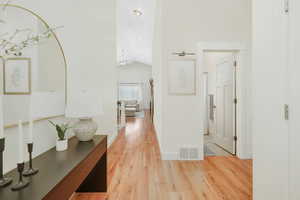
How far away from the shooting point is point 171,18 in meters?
2.93

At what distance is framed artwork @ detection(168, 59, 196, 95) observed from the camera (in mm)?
2941

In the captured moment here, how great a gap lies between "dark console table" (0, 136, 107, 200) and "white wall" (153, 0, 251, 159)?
54.5 inches

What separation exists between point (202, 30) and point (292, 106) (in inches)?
94.5

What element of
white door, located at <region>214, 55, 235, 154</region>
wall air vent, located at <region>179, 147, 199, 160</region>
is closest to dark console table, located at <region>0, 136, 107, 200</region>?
wall air vent, located at <region>179, 147, 199, 160</region>

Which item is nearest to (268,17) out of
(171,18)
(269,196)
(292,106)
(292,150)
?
(292,106)

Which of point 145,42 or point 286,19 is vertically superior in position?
point 145,42

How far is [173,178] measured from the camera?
2.25 metres

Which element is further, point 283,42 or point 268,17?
point 268,17

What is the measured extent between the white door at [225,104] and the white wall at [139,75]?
8.45 meters

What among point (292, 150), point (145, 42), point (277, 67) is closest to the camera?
point (292, 150)

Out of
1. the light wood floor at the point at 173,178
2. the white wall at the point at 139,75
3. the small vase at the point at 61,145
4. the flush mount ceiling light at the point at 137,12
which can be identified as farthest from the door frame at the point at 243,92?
the white wall at the point at 139,75

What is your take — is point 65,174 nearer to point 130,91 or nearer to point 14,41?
point 14,41

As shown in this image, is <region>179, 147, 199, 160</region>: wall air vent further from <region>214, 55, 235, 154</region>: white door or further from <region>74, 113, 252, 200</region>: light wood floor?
<region>214, 55, 235, 154</region>: white door

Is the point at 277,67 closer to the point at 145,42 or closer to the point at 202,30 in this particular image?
the point at 202,30
